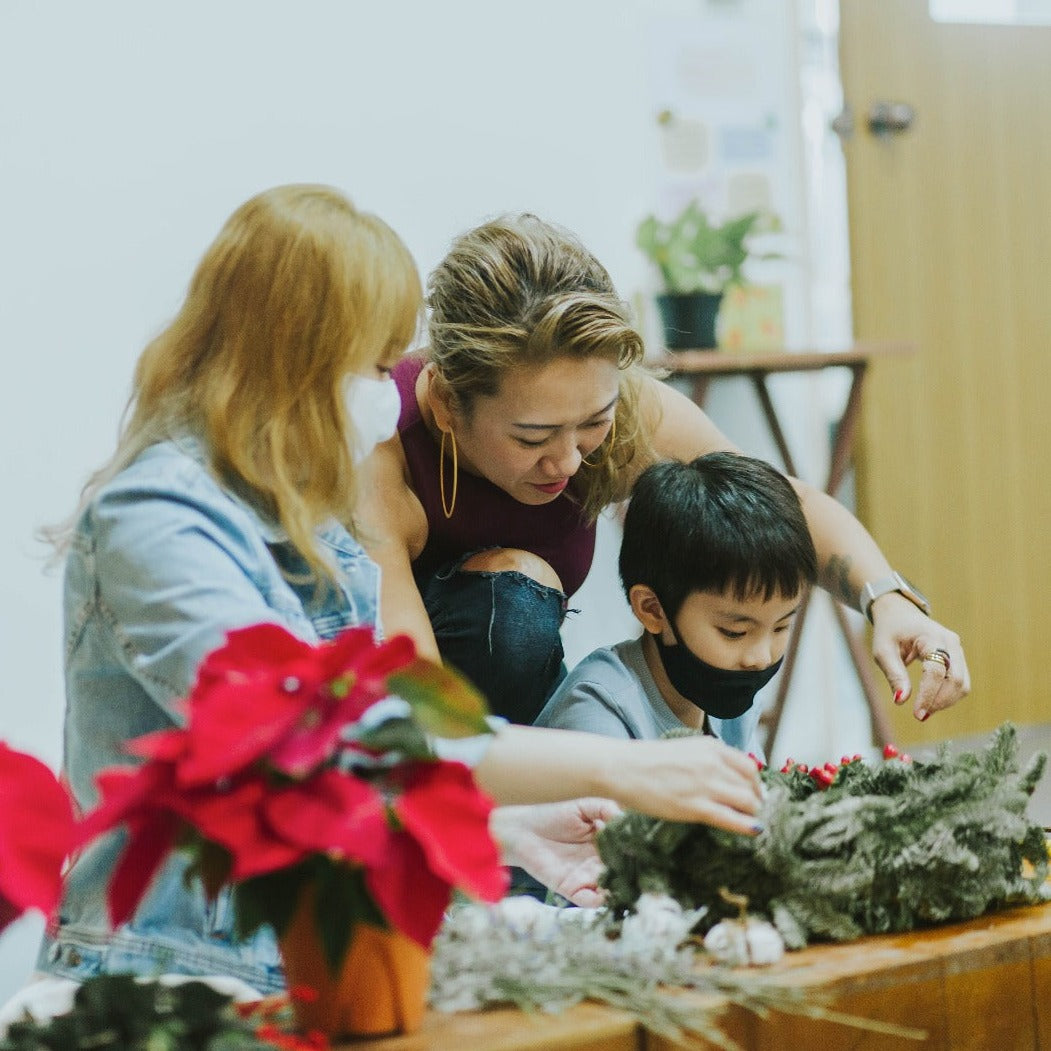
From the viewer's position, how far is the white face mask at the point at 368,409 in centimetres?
120

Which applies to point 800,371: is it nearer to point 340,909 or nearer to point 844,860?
point 844,860

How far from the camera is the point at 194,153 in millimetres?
2703

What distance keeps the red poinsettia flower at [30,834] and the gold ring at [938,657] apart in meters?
0.97

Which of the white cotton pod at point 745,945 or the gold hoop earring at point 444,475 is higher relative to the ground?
the gold hoop earring at point 444,475

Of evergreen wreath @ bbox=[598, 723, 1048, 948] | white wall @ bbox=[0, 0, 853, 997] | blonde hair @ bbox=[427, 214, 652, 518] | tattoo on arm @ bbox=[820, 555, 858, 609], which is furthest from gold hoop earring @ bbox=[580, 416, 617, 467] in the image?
white wall @ bbox=[0, 0, 853, 997]

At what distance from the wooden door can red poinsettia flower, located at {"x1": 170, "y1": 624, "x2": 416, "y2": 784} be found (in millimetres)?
2688

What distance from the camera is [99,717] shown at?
1154 mm

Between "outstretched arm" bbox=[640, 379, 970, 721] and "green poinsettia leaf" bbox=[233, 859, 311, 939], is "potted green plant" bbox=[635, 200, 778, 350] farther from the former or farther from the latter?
"green poinsettia leaf" bbox=[233, 859, 311, 939]

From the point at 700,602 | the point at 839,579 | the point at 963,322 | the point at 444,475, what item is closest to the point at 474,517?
the point at 444,475

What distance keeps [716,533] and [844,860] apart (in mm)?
594

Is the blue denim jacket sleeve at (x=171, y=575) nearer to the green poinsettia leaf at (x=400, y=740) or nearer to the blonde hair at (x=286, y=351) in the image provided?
the blonde hair at (x=286, y=351)

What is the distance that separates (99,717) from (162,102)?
1800 millimetres

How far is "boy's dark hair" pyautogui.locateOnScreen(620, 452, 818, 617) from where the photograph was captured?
1624 millimetres

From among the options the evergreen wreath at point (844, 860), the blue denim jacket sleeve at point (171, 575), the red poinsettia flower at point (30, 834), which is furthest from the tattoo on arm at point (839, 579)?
the red poinsettia flower at point (30, 834)
